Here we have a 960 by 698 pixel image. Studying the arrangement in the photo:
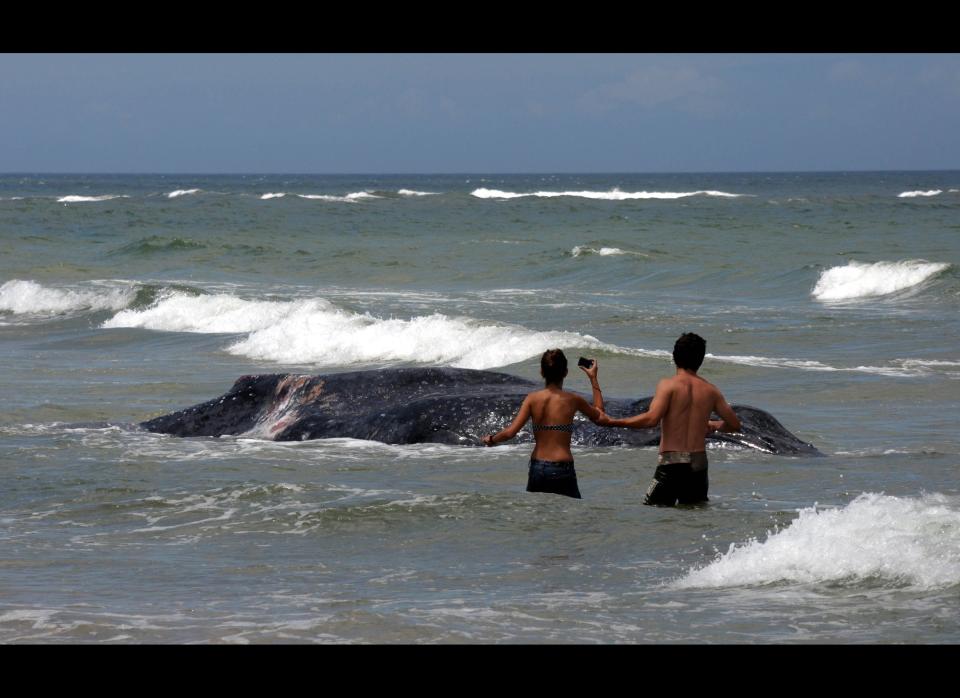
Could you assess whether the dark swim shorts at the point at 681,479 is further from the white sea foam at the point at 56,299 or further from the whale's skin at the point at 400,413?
the white sea foam at the point at 56,299

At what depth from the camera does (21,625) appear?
19.9 ft

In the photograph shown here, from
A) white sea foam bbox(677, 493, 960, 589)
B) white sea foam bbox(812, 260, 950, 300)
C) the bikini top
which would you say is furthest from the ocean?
white sea foam bbox(812, 260, 950, 300)

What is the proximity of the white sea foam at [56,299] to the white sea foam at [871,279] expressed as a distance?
13891 millimetres

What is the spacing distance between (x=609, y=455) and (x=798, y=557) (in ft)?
11.0

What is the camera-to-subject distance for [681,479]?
8359mm

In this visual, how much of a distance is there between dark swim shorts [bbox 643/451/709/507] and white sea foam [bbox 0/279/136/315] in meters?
19.1

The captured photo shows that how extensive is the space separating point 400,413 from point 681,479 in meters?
3.23

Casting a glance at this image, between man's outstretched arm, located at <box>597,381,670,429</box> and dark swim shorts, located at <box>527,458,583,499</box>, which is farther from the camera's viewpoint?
dark swim shorts, located at <box>527,458,583,499</box>

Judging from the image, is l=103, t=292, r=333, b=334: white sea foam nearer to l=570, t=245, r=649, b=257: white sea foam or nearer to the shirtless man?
the shirtless man

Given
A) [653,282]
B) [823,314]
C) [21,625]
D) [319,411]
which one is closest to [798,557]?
[21,625]

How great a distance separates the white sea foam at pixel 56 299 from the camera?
26281 millimetres

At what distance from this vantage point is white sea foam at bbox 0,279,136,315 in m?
26.3

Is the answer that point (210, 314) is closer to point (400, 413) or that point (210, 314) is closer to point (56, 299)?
point (56, 299)
